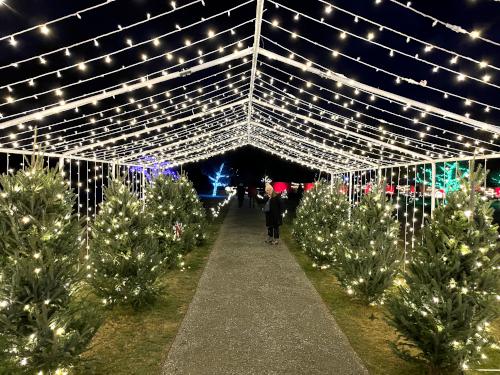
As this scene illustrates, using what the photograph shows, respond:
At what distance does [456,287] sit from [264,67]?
587 cm

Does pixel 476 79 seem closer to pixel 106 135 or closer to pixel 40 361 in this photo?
pixel 40 361

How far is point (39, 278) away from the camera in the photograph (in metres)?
4.17

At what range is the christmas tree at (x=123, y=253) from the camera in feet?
21.1

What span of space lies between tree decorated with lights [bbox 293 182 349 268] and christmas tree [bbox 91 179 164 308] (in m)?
4.16

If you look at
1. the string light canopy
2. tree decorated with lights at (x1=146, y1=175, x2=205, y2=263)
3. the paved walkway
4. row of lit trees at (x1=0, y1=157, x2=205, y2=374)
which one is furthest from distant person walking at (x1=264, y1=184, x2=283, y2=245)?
row of lit trees at (x1=0, y1=157, x2=205, y2=374)

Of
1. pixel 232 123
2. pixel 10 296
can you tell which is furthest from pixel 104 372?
pixel 232 123

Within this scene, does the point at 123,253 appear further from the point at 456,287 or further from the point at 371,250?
the point at 456,287

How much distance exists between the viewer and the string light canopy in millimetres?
5254

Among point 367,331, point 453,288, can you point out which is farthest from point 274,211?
point 453,288

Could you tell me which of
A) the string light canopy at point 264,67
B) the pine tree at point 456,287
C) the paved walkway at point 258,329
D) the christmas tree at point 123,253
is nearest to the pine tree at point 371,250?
the paved walkway at point 258,329

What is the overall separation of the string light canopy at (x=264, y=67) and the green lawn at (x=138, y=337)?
2.69 m

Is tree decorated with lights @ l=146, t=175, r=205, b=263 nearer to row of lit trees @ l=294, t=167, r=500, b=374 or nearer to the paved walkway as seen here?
the paved walkway

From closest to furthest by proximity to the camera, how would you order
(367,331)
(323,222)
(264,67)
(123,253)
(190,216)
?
(367,331), (123,253), (264,67), (323,222), (190,216)

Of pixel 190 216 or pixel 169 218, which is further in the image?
pixel 190 216
